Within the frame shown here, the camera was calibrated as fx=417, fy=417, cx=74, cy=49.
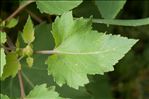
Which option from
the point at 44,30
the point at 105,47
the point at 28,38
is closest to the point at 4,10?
the point at 44,30

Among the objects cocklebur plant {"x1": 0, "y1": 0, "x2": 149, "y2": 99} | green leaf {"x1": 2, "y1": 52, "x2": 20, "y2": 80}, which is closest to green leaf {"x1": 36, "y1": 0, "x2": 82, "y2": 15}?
cocklebur plant {"x1": 0, "y1": 0, "x2": 149, "y2": 99}

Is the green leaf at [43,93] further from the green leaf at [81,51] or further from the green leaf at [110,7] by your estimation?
the green leaf at [110,7]

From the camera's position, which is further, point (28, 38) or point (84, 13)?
point (84, 13)

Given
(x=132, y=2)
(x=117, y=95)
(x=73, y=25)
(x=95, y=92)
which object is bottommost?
(x=117, y=95)

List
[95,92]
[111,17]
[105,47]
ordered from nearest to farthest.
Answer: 1. [105,47]
2. [111,17]
3. [95,92]

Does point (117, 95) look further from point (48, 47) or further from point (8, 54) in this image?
point (8, 54)

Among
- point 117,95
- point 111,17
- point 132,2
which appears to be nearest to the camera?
point 111,17
